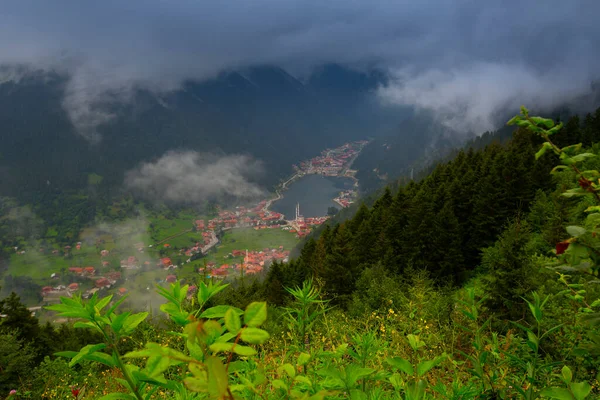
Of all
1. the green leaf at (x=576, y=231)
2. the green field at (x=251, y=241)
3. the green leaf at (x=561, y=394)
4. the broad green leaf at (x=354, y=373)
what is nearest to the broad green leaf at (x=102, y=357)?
the broad green leaf at (x=354, y=373)

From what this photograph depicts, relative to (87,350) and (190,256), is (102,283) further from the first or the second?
(87,350)

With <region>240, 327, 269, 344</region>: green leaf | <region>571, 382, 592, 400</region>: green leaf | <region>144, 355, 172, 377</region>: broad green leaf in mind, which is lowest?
<region>571, 382, 592, 400</region>: green leaf

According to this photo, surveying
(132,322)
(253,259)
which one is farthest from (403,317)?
(253,259)

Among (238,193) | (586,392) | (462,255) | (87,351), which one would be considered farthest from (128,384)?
(238,193)

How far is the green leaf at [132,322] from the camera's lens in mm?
1030

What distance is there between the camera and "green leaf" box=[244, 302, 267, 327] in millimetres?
658

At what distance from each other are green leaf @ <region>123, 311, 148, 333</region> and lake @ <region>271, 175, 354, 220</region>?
133 meters

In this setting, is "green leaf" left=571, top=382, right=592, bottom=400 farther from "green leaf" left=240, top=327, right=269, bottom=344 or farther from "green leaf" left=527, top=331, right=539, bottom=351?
"green leaf" left=240, top=327, right=269, bottom=344

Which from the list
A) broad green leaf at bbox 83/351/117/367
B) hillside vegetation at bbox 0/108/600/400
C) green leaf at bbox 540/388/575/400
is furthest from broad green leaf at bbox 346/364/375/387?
broad green leaf at bbox 83/351/117/367

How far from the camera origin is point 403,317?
4.48m

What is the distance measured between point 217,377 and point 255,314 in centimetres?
15

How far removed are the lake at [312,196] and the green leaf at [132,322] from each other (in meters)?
133

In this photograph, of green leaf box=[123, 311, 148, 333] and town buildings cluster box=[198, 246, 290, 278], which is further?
town buildings cluster box=[198, 246, 290, 278]

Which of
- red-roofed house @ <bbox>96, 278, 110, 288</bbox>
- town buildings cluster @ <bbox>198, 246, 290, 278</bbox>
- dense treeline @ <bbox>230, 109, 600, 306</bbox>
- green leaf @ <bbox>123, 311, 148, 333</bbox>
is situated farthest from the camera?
red-roofed house @ <bbox>96, 278, 110, 288</bbox>
